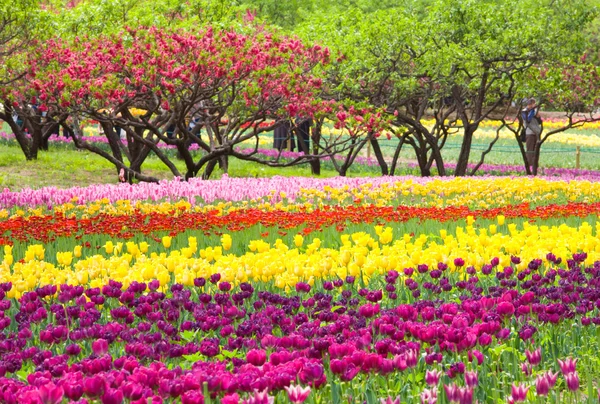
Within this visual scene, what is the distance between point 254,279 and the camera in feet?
22.6

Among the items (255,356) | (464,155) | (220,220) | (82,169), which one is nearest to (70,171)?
(82,169)

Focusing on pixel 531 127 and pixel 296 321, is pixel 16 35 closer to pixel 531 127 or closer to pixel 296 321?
pixel 296 321

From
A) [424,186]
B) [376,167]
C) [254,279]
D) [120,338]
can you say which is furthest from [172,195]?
[376,167]

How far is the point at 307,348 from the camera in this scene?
417cm

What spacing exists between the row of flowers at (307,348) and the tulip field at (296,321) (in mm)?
10

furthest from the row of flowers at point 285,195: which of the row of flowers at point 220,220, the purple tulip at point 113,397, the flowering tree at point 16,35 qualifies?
the purple tulip at point 113,397

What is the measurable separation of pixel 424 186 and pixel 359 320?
1103 centimetres

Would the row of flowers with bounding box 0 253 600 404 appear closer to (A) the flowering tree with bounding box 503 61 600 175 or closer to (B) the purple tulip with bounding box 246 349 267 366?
(B) the purple tulip with bounding box 246 349 267 366

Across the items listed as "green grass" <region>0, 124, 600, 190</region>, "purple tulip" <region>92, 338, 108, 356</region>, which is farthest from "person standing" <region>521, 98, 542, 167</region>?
"purple tulip" <region>92, 338, 108, 356</region>

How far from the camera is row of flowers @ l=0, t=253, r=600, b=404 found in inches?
134

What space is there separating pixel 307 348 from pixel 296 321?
2.29 ft

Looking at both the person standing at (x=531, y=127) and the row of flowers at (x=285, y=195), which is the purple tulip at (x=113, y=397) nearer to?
the row of flowers at (x=285, y=195)

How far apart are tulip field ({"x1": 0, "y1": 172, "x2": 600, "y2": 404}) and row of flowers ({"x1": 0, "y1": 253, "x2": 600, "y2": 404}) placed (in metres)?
0.01

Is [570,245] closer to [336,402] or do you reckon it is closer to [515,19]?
[336,402]
